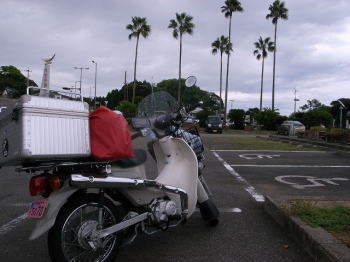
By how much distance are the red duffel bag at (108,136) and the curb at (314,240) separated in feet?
6.22

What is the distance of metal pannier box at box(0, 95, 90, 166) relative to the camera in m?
2.95

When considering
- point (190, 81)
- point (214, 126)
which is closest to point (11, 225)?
point (190, 81)

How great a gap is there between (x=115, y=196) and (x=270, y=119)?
45.2 m

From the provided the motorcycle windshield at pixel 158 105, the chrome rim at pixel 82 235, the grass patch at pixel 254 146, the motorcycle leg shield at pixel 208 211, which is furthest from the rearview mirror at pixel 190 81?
the grass patch at pixel 254 146

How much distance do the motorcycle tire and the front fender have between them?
0.28 feet

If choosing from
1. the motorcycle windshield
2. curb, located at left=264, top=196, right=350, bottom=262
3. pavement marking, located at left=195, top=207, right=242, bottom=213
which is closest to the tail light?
the motorcycle windshield

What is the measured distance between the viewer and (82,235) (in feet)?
10.8

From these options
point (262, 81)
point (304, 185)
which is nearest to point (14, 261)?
point (304, 185)

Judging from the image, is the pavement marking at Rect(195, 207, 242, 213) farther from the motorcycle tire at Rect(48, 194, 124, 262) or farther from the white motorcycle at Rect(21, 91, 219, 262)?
the motorcycle tire at Rect(48, 194, 124, 262)

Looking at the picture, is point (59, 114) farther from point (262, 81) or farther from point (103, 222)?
point (262, 81)

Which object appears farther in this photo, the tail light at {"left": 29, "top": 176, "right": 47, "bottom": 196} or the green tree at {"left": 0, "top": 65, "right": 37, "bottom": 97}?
the green tree at {"left": 0, "top": 65, "right": 37, "bottom": 97}

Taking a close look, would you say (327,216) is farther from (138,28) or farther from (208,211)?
(138,28)

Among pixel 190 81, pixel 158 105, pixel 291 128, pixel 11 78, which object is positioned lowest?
pixel 291 128

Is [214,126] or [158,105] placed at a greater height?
[158,105]
